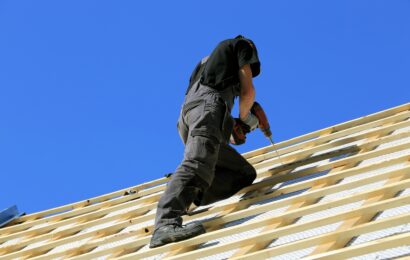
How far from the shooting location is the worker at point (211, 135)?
12.8 feet

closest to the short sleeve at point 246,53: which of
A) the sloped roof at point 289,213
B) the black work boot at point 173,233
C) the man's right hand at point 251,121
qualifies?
the man's right hand at point 251,121

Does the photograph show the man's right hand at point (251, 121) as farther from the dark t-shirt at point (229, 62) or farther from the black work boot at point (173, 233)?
the black work boot at point (173, 233)

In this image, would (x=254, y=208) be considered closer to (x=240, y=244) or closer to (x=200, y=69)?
(x=240, y=244)

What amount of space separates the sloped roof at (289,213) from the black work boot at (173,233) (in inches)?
2.6

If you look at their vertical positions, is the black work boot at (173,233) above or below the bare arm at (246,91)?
below

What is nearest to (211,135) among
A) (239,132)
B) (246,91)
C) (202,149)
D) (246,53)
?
(202,149)

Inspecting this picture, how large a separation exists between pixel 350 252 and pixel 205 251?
36.9 inches

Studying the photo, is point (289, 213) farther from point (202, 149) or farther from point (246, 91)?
point (246, 91)

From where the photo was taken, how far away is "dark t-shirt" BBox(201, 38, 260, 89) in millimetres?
4324

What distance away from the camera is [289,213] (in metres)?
3.48

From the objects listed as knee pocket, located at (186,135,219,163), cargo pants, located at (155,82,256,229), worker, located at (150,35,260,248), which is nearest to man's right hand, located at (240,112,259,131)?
worker, located at (150,35,260,248)

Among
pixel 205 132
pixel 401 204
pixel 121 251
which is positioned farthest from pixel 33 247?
pixel 401 204

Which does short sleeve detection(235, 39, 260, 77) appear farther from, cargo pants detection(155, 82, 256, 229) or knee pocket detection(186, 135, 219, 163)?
knee pocket detection(186, 135, 219, 163)

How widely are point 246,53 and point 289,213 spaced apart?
1.21 metres
